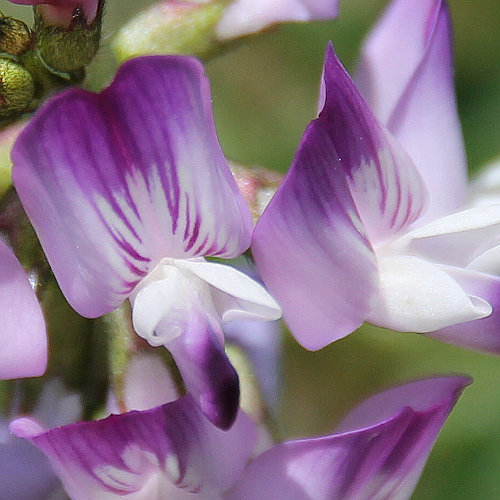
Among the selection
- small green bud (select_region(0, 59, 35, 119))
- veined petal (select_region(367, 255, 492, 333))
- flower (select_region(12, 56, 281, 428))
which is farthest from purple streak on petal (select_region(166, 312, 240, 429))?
small green bud (select_region(0, 59, 35, 119))

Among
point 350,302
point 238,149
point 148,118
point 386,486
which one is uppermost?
point 148,118

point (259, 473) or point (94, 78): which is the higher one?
point (94, 78)

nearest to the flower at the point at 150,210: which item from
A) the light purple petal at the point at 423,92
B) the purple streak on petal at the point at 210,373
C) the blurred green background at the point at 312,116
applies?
the purple streak on petal at the point at 210,373

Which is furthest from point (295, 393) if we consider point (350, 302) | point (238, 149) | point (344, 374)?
point (350, 302)

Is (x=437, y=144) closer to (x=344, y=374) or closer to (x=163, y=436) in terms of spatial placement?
(x=163, y=436)

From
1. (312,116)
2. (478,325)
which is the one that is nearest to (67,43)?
(478,325)

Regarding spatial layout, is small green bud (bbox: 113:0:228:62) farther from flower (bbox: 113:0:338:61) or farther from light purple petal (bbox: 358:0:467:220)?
light purple petal (bbox: 358:0:467:220)
